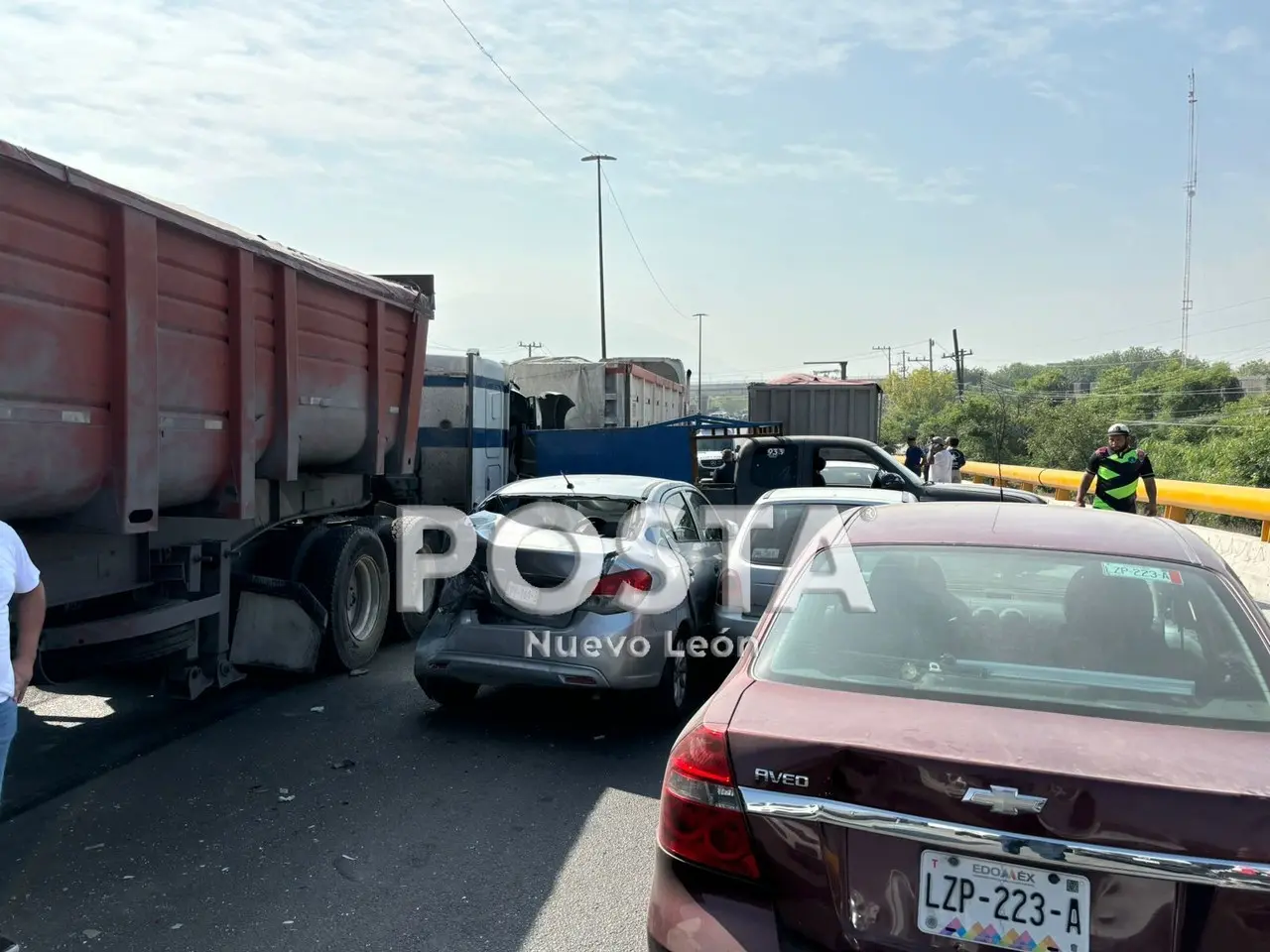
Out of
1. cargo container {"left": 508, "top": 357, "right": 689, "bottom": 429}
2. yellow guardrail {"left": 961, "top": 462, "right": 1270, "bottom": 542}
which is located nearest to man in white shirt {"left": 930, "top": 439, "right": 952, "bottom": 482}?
yellow guardrail {"left": 961, "top": 462, "right": 1270, "bottom": 542}

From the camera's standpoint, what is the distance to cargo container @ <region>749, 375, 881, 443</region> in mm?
22188

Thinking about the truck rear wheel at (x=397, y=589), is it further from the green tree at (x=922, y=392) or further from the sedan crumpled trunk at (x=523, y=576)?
the green tree at (x=922, y=392)

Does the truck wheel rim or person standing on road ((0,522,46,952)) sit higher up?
person standing on road ((0,522,46,952))

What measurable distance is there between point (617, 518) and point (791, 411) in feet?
55.1

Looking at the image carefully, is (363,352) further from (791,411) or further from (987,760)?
(791,411)

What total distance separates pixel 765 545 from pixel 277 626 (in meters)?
3.29

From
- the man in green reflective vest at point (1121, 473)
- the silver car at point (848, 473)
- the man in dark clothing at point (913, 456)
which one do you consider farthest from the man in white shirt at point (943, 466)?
the man in green reflective vest at point (1121, 473)

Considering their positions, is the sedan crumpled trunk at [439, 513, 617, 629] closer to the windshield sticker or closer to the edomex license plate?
the windshield sticker

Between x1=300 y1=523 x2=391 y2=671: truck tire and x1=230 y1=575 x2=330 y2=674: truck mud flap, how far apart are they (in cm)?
23

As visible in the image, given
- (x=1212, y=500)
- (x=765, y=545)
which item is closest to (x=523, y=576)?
(x=765, y=545)

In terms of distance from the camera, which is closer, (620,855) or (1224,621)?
(1224,621)

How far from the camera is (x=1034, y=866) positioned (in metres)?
1.97

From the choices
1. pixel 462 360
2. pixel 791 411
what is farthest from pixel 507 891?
pixel 791 411

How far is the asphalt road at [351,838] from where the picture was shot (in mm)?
3467
